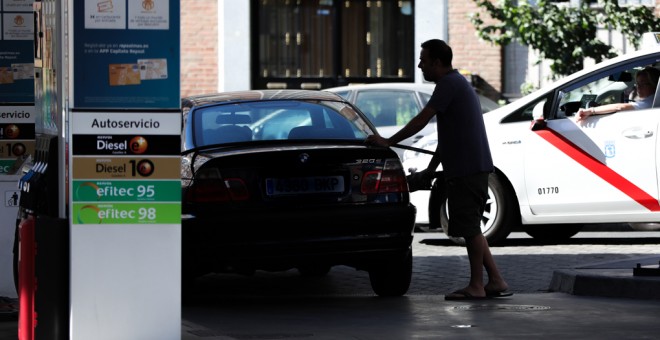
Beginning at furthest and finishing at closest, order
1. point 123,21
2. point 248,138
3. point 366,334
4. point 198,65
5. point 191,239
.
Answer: point 198,65
point 248,138
point 191,239
point 366,334
point 123,21

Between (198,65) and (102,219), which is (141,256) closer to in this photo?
(102,219)

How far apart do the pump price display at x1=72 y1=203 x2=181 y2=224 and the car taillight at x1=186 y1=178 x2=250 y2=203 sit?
251cm

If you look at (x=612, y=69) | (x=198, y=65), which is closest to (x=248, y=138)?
(x=612, y=69)

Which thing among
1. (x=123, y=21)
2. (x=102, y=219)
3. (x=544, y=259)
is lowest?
(x=544, y=259)

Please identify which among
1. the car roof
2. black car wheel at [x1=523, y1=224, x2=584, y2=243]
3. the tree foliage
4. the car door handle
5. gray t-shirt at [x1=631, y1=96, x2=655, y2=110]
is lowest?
black car wheel at [x1=523, y1=224, x2=584, y2=243]

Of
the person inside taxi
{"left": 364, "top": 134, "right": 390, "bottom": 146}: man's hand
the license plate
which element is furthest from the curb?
the person inside taxi

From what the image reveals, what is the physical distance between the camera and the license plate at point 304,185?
33.2ft

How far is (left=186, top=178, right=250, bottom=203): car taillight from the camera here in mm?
10062

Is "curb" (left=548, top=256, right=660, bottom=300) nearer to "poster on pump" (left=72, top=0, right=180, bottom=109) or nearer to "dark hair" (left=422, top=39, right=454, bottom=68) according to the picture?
"dark hair" (left=422, top=39, right=454, bottom=68)

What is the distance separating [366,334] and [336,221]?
1635 mm

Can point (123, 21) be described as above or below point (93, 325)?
above

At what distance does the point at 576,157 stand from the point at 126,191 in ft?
→ 23.5

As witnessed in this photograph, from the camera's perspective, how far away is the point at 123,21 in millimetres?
7418

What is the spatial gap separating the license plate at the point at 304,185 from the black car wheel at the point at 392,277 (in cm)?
77
